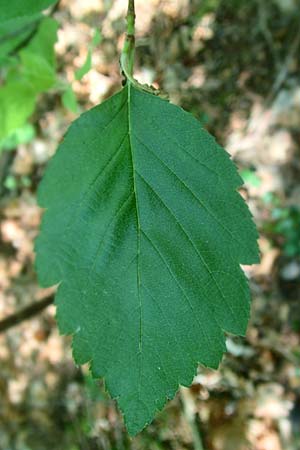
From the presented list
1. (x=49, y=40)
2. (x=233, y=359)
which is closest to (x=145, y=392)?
(x=49, y=40)

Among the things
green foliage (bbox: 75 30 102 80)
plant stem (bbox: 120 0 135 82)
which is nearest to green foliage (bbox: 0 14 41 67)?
green foliage (bbox: 75 30 102 80)

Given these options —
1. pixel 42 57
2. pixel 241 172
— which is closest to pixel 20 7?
pixel 42 57

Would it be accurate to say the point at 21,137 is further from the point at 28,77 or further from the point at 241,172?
the point at 28,77

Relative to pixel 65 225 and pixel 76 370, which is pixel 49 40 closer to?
pixel 65 225

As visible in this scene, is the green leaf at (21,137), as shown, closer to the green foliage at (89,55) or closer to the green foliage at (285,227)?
the green foliage at (285,227)

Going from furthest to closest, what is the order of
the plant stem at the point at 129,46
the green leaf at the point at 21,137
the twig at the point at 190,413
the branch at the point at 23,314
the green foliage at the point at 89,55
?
the green leaf at the point at 21,137 < the branch at the point at 23,314 < the twig at the point at 190,413 < the green foliage at the point at 89,55 < the plant stem at the point at 129,46

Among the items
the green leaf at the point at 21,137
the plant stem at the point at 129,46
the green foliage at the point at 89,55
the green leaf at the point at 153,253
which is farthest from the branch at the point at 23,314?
the plant stem at the point at 129,46

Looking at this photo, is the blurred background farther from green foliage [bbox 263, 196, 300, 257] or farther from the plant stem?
the plant stem
